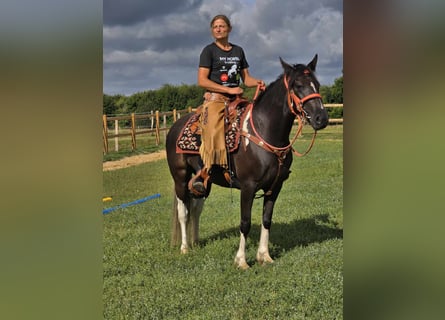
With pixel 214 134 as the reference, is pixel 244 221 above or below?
below

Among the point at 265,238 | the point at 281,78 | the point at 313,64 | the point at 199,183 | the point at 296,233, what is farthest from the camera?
the point at 296,233

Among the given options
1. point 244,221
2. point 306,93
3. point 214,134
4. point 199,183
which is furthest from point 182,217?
point 306,93

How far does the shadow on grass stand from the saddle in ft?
3.80

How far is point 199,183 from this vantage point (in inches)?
158

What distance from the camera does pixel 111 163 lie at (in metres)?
4.79

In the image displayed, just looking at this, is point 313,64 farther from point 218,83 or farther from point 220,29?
point 218,83

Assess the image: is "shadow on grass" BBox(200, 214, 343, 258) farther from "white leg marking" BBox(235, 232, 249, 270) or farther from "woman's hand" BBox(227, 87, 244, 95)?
"woman's hand" BBox(227, 87, 244, 95)

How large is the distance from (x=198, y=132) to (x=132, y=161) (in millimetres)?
1832

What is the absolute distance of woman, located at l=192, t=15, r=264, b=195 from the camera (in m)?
3.36

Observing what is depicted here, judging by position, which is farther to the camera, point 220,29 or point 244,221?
point 244,221

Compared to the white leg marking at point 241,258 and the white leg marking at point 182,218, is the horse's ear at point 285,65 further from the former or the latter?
the white leg marking at point 182,218

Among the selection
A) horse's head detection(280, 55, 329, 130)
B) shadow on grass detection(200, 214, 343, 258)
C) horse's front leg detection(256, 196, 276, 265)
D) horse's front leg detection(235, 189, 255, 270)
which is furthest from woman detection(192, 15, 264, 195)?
shadow on grass detection(200, 214, 343, 258)

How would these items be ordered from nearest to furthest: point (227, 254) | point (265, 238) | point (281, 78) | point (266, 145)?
1. point (281, 78)
2. point (266, 145)
3. point (265, 238)
4. point (227, 254)
